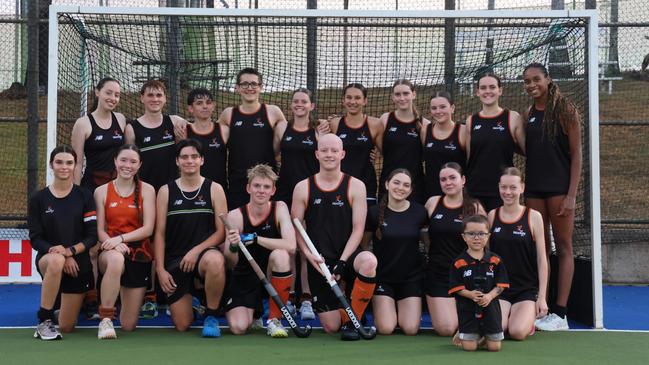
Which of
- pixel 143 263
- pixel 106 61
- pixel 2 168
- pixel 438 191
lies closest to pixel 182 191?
pixel 143 263

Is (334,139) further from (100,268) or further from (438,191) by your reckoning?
(100,268)

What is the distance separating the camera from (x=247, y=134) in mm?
6703

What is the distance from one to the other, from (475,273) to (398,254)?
710 millimetres

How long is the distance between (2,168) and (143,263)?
4.52 meters

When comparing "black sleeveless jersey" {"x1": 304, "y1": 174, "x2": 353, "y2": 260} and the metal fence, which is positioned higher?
the metal fence

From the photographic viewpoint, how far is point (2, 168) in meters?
9.95

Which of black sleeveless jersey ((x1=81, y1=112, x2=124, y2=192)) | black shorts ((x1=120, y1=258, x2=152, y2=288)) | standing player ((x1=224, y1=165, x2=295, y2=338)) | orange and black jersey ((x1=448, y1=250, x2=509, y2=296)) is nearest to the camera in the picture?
orange and black jersey ((x1=448, y1=250, x2=509, y2=296))

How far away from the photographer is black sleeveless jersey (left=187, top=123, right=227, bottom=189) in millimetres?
6672

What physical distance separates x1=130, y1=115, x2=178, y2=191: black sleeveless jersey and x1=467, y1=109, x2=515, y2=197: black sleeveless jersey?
2.21m

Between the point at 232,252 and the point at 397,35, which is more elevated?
the point at 397,35

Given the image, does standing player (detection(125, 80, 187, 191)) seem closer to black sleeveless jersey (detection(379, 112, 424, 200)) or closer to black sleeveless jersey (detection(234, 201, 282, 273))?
black sleeveless jersey (detection(234, 201, 282, 273))

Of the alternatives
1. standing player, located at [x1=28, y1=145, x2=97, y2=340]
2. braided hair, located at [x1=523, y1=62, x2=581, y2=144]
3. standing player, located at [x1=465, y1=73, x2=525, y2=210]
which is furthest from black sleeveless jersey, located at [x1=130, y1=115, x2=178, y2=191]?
braided hair, located at [x1=523, y1=62, x2=581, y2=144]

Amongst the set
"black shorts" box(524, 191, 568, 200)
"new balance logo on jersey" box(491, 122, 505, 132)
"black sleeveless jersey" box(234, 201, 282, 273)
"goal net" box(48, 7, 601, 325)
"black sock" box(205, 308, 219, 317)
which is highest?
"goal net" box(48, 7, 601, 325)

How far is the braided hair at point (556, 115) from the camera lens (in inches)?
246
